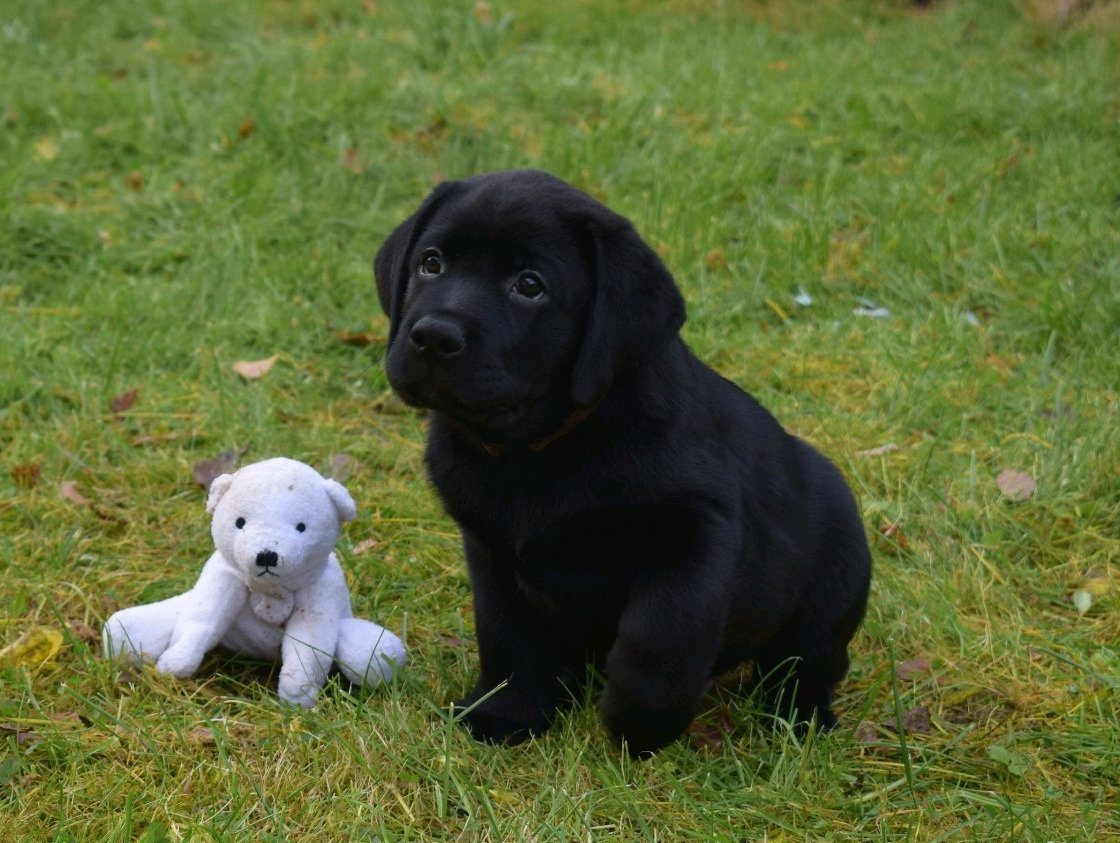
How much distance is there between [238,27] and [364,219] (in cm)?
284

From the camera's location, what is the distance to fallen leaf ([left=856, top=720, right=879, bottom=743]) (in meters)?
2.98

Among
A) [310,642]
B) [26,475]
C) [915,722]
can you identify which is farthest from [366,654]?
[26,475]

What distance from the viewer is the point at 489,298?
8.57 feet

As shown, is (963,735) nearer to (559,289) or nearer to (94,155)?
(559,289)

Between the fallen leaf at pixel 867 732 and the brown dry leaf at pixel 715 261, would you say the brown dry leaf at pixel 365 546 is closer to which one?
the fallen leaf at pixel 867 732

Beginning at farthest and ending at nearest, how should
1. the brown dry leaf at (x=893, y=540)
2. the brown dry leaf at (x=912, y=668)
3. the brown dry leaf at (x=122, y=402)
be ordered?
the brown dry leaf at (x=122, y=402) → the brown dry leaf at (x=893, y=540) → the brown dry leaf at (x=912, y=668)

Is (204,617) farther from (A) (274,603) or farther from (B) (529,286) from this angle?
(B) (529,286)

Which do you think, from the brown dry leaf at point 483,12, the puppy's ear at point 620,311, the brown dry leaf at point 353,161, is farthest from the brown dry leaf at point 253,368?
the brown dry leaf at point 483,12

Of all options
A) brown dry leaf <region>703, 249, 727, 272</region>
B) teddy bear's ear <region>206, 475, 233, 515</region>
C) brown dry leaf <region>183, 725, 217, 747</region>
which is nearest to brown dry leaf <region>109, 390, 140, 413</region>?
teddy bear's ear <region>206, 475, 233, 515</region>

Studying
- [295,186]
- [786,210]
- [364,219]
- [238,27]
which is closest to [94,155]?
[295,186]

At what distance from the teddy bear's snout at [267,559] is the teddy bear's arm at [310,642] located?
185mm

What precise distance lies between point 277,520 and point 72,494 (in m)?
1.22

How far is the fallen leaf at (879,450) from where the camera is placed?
4180 mm

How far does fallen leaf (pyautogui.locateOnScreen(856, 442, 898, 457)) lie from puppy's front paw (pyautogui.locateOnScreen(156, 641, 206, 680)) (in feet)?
6.91
